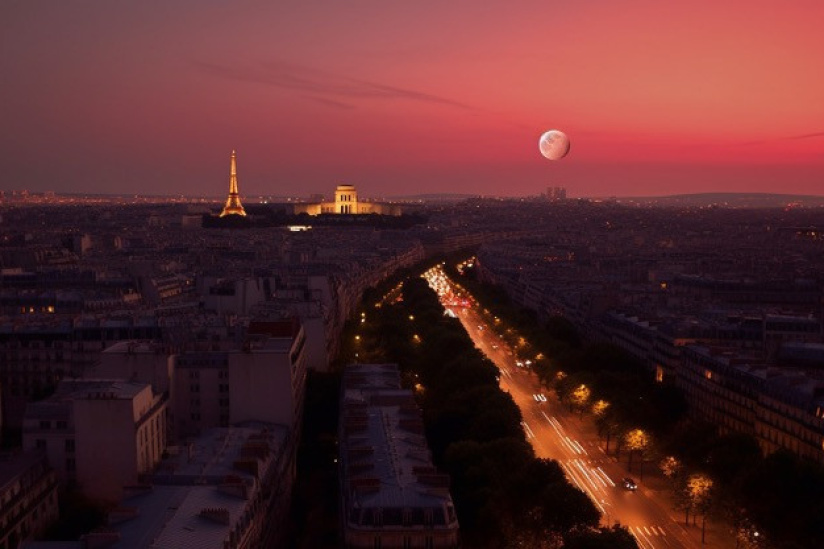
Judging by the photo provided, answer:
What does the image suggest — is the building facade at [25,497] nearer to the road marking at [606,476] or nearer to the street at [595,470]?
the street at [595,470]

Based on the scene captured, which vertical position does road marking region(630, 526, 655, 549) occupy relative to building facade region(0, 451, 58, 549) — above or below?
below

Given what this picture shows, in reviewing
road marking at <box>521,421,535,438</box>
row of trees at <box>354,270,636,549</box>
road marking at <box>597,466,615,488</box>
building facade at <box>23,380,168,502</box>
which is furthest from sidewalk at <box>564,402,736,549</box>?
building facade at <box>23,380,168,502</box>

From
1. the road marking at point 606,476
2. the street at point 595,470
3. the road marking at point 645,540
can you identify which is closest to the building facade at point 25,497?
the street at point 595,470

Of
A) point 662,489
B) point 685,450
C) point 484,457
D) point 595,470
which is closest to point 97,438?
point 484,457

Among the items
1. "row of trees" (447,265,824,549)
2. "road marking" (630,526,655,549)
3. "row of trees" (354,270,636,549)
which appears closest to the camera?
"row of trees" (354,270,636,549)

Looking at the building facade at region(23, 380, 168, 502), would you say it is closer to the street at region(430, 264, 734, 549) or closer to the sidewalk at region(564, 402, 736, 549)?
the street at region(430, 264, 734, 549)

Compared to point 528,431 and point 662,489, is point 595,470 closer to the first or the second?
point 662,489

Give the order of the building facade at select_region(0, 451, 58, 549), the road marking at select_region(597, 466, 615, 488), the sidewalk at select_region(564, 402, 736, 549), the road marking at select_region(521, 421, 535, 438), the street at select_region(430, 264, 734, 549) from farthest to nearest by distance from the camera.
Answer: the road marking at select_region(521, 421, 535, 438) → the road marking at select_region(597, 466, 615, 488) → the street at select_region(430, 264, 734, 549) → the sidewalk at select_region(564, 402, 736, 549) → the building facade at select_region(0, 451, 58, 549)
